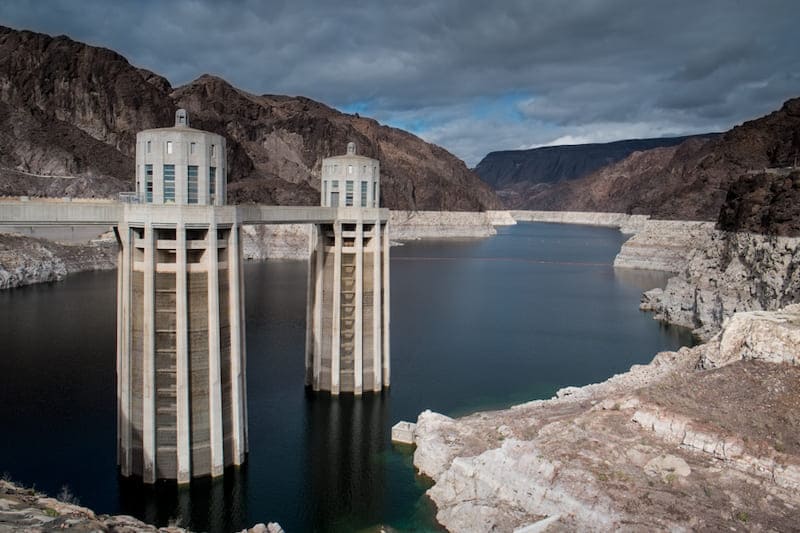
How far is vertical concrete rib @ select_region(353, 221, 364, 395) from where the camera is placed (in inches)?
1288

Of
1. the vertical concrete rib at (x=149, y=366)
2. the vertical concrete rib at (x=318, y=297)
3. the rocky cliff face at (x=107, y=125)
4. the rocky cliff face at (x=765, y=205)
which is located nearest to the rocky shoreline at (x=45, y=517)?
the vertical concrete rib at (x=149, y=366)

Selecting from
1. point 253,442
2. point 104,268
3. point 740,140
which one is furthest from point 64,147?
point 740,140

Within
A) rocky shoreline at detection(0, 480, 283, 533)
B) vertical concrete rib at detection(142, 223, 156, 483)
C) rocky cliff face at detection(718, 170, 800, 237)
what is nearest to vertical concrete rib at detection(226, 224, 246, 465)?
vertical concrete rib at detection(142, 223, 156, 483)

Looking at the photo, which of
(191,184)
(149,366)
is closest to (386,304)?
(191,184)

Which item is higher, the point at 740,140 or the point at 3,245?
the point at 740,140

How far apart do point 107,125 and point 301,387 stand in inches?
4512

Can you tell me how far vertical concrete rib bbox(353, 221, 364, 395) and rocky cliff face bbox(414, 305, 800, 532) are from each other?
25.6 feet

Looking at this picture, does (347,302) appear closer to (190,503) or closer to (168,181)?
(168,181)

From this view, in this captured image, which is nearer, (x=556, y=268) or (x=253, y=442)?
(x=253, y=442)

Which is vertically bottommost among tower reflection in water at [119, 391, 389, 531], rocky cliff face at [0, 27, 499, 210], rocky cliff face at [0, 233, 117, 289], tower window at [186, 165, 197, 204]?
tower reflection in water at [119, 391, 389, 531]

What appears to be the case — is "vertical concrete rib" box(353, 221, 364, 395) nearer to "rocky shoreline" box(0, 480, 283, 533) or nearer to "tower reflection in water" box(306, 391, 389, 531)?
"tower reflection in water" box(306, 391, 389, 531)

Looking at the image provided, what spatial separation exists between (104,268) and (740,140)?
327 ft

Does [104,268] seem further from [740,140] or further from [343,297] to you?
[740,140]

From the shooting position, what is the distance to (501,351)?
1848 inches
